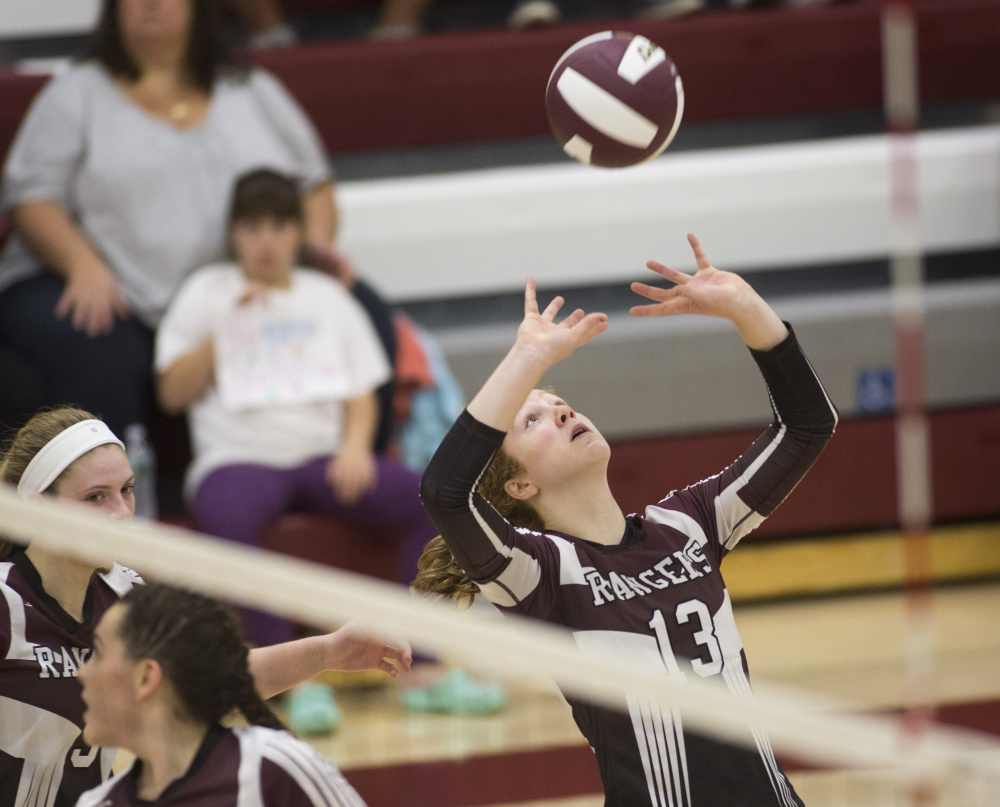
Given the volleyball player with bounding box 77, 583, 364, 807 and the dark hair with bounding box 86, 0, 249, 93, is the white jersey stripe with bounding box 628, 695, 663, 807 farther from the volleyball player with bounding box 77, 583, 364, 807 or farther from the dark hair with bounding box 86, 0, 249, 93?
the dark hair with bounding box 86, 0, 249, 93

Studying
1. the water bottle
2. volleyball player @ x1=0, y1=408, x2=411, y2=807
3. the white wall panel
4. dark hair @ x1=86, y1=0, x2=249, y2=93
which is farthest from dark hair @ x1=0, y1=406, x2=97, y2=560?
the white wall panel

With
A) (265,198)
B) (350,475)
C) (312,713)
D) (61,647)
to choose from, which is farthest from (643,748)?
(265,198)

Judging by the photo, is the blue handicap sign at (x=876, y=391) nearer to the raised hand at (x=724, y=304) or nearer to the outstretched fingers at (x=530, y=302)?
the raised hand at (x=724, y=304)

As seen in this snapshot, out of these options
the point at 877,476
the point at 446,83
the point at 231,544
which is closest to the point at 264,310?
the point at 231,544

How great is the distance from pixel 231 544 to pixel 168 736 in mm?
2215

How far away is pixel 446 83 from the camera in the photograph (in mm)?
5223

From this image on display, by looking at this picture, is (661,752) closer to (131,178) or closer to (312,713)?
(312,713)

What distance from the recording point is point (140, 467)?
13.0 ft

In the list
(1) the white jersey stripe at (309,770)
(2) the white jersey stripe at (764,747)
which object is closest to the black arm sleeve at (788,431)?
(2) the white jersey stripe at (764,747)

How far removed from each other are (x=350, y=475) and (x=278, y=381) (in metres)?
0.41

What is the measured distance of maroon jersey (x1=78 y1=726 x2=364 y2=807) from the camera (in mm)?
1567

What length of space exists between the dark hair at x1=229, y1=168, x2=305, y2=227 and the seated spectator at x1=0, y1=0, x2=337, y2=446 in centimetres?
26

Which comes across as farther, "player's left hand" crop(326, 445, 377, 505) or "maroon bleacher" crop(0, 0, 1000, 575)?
"maroon bleacher" crop(0, 0, 1000, 575)

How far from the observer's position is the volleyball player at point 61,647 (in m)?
1.99
